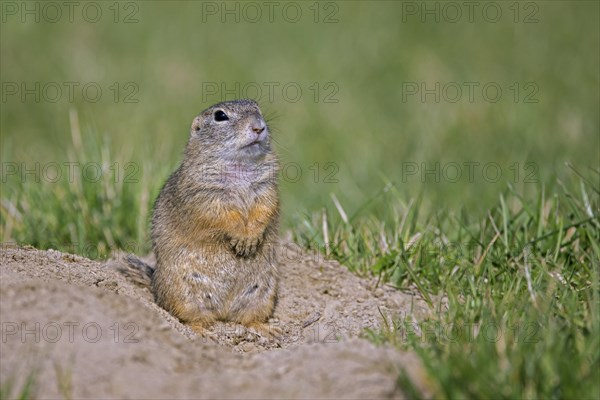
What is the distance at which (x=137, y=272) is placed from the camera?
5.79 metres

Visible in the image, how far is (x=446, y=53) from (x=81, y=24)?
5358mm

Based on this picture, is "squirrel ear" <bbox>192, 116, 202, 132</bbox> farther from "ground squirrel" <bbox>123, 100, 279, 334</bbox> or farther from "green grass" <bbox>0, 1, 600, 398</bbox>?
"green grass" <bbox>0, 1, 600, 398</bbox>

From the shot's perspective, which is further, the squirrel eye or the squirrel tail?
the squirrel eye

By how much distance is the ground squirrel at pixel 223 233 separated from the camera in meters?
5.33

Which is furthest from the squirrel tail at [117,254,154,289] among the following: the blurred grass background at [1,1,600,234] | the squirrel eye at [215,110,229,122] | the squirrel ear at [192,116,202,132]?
the blurred grass background at [1,1,600,234]

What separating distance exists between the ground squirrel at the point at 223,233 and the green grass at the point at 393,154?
81 centimetres

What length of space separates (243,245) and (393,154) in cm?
530

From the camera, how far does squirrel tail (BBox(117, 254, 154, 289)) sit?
18.8ft

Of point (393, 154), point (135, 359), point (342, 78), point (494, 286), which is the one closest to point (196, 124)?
point (494, 286)

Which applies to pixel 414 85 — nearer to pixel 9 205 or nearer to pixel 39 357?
pixel 9 205

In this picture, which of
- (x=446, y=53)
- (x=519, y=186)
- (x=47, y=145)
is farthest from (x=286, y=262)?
(x=446, y=53)

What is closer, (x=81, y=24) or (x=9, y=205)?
(x=9, y=205)

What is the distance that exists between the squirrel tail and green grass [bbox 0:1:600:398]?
28.5 inches

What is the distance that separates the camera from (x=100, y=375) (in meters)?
3.64
